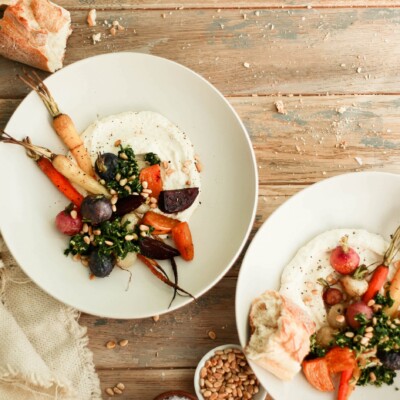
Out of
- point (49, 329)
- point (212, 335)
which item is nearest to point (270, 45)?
point (212, 335)

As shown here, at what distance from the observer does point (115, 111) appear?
2668 mm

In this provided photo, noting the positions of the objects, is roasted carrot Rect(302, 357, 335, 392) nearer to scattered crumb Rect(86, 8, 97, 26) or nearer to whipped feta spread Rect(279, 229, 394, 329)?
whipped feta spread Rect(279, 229, 394, 329)

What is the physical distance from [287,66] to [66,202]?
4.19 ft

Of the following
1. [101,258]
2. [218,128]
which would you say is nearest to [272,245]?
[218,128]

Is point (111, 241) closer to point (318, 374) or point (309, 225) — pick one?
point (309, 225)

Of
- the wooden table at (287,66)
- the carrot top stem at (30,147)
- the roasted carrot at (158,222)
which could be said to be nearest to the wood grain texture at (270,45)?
the wooden table at (287,66)

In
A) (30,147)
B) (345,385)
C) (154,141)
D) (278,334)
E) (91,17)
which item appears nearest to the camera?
(278,334)

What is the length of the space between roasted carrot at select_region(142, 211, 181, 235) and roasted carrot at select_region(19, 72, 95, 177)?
33 cm

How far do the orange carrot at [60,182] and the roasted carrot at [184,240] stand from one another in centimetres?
46

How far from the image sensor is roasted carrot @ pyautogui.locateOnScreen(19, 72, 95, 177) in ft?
8.37

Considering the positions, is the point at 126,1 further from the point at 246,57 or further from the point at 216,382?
the point at 216,382

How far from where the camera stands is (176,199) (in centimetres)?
253

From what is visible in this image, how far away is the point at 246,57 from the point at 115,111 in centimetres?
72

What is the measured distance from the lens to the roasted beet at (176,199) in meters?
2.51
